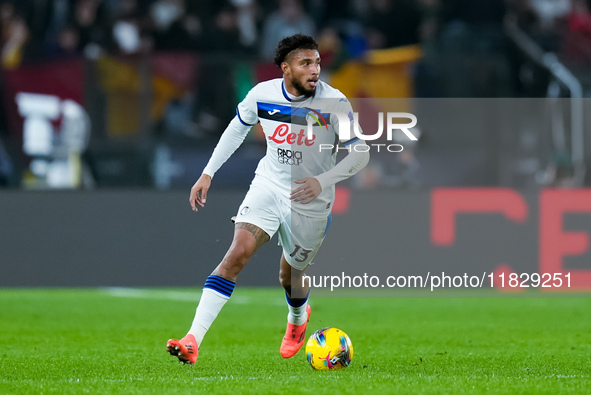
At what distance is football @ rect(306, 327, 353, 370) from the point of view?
5699 mm

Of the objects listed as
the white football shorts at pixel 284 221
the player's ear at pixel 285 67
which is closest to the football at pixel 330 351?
the white football shorts at pixel 284 221

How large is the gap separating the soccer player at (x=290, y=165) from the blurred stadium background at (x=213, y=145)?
4.50 m

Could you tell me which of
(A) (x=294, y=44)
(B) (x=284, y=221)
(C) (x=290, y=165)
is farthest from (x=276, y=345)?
(A) (x=294, y=44)

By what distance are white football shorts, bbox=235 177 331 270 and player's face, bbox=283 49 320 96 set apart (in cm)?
66

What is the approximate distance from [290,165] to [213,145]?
465cm

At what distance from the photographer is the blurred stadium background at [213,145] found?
10.7 meters

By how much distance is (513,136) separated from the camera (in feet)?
35.5

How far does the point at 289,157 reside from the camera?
6121mm

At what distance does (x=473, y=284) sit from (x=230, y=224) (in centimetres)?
286

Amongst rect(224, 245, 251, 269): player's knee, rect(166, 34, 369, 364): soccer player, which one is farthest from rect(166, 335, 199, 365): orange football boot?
rect(224, 245, 251, 269): player's knee

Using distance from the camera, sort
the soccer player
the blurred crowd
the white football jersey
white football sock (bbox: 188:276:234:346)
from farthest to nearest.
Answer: the blurred crowd < the white football jersey < the soccer player < white football sock (bbox: 188:276:234:346)

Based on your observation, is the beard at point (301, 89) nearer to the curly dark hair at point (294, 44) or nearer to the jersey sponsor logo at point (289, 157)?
the curly dark hair at point (294, 44)

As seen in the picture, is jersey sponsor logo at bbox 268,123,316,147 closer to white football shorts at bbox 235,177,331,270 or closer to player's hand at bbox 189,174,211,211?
white football shorts at bbox 235,177,331,270

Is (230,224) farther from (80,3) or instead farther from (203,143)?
(80,3)
